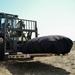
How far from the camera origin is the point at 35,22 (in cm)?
1174

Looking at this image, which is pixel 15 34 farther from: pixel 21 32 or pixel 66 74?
pixel 66 74

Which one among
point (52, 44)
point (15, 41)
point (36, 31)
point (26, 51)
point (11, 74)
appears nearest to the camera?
point (11, 74)

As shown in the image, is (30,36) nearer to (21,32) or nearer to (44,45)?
(21,32)

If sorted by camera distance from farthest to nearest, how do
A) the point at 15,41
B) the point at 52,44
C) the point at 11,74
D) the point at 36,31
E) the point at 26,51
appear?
the point at 36,31 → the point at 15,41 → the point at 26,51 → the point at 52,44 → the point at 11,74

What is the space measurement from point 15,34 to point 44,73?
355 cm

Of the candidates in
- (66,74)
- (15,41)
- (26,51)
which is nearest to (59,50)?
(66,74)

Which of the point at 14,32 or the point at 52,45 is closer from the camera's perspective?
the point at 52,45

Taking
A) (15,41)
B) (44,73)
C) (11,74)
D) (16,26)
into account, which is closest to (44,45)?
(44,73)

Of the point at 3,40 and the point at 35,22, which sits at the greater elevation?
the point at 35,22

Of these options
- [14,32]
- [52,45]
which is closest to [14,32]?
[14,32]

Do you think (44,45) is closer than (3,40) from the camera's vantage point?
Yes

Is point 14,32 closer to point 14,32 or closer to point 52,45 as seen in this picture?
point 14,32

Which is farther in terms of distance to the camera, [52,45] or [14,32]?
[14,32]

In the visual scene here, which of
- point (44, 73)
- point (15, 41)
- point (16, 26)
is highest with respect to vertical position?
point (16, 26)
